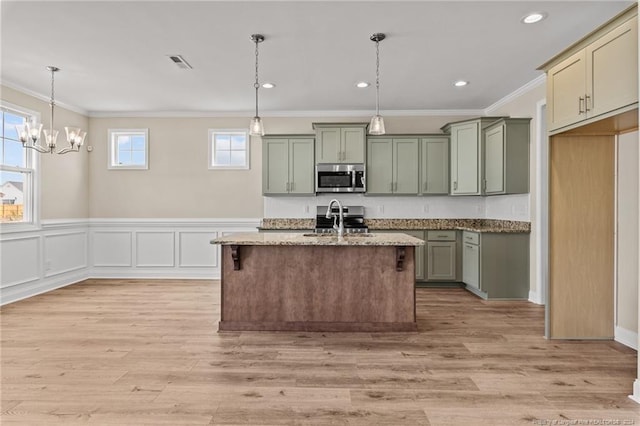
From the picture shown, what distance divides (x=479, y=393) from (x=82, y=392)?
2533 millimetres

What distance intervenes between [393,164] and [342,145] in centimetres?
84

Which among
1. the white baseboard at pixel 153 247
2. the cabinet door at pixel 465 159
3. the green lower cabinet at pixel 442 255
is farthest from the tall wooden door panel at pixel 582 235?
the white baseboard at pixel 153 247

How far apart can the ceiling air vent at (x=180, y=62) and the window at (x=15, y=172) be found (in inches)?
95.3

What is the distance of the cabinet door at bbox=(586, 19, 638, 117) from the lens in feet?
7.97

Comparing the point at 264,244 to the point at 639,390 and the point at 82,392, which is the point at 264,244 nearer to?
the point at 82,392

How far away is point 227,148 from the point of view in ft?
21.1

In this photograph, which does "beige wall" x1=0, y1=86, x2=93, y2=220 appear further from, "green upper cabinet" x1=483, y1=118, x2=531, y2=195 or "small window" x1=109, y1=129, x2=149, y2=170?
"green upper cabinet" x1=483, y1=118, x2=531, y2=195

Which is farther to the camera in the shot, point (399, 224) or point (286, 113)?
point (286, 113)

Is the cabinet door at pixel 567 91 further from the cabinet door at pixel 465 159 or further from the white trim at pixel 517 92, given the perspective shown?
the cabinet door at pixel 465 159

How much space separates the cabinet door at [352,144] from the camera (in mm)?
5859

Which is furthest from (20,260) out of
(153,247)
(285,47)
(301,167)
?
(285,47)

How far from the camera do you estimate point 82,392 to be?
2469 mm

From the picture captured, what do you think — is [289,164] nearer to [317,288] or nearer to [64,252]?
[317,288]

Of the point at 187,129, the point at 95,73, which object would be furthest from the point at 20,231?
the point at 187,129
